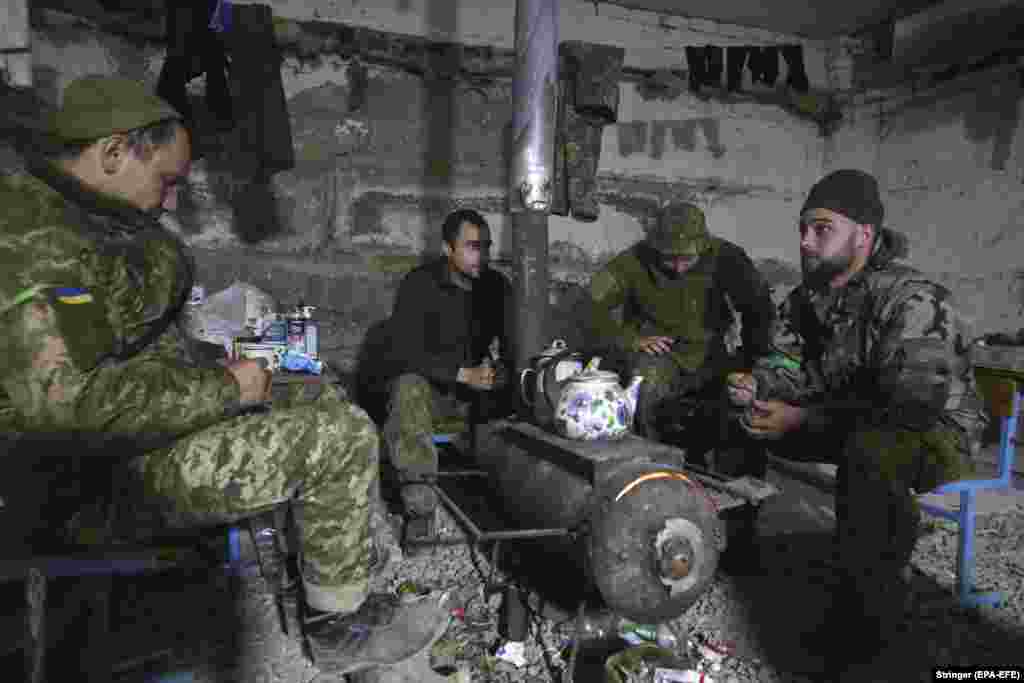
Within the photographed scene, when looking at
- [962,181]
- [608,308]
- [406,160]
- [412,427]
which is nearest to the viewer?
[412,427]

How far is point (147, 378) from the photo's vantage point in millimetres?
1423

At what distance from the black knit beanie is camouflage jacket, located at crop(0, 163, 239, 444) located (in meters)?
2.26

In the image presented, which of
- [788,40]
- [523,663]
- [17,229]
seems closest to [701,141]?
[788,40]

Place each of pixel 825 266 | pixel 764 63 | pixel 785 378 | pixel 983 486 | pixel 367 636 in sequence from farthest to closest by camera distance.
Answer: pixel 764 63 < pixel 785 378 < pixel 825 266 < pixel 983 486 < pixel 367 636

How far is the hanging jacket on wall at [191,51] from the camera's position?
12.0ft

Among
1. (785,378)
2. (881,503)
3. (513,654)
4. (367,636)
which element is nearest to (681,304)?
(785,378)

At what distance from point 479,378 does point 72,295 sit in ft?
6.50

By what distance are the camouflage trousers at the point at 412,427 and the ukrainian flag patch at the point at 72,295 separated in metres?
1.61

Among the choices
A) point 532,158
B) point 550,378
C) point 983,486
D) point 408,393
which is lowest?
point 983,486

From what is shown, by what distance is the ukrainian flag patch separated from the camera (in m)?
1.31

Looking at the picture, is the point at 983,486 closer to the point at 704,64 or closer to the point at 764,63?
the point at 704,64

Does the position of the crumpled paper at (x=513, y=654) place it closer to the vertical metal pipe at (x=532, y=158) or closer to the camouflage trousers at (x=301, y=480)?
the camouflage trousers at (x=301, y=480)

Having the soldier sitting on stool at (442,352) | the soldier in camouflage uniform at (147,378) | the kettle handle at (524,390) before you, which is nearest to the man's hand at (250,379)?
the soldier in camouflage uniform at (147,378)

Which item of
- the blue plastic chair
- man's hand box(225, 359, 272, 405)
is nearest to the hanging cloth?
the blue plastic chair
